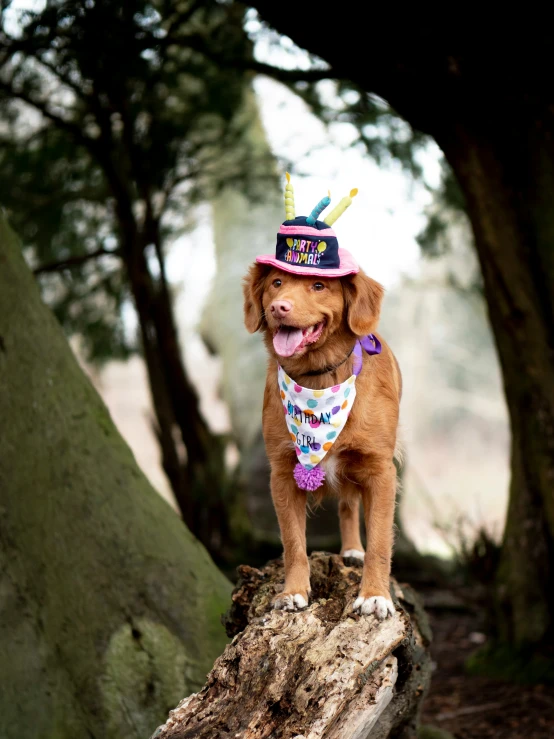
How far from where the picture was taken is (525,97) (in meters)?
5.05

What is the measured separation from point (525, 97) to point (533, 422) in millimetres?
2040

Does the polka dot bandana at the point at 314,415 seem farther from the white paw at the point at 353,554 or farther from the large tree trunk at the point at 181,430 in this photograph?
the large tree trunk at the point at 181,430

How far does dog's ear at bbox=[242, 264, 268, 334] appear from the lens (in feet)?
10.2

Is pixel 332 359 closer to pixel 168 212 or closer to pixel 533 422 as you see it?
pixel 533 422

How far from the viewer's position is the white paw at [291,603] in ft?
10.2

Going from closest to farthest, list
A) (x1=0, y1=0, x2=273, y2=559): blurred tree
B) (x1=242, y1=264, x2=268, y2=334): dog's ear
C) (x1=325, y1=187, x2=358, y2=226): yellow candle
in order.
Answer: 1. (x1=325, y1=187, x2=358, y2=226): yellow candle
2. (x1=242, y1=264, x2=268, y2=334): dog's ear
3. (x1=0, y1=0, x2=273, y2=559): blurred tree

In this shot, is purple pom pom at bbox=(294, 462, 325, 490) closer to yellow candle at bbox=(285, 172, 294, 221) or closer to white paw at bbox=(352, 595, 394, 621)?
white paw at bbox=(352, 595, 394, 621)

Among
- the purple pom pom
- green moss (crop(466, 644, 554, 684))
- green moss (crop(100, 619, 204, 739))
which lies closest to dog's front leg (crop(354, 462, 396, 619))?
the purple pom pom

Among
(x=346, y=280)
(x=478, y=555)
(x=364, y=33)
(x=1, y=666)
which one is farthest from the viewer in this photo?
(x=478, y=555)

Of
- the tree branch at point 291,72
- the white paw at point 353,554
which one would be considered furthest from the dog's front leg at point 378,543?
the tree branch at point 291,72

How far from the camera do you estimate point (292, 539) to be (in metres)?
3.21

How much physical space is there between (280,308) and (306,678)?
124 cm

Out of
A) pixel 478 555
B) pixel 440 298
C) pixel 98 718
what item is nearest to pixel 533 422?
pixel 478 555

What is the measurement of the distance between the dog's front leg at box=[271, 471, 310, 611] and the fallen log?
6 cm
